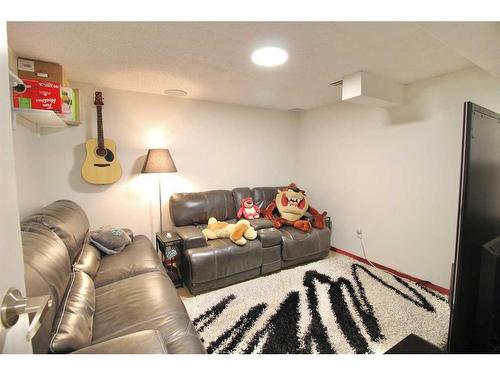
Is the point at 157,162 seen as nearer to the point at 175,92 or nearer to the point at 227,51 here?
the point at 175,92

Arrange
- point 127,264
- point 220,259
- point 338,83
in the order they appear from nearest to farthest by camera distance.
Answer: point 127,264 → point 220,259 → point 338,83

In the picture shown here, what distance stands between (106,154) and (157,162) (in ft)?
1.71

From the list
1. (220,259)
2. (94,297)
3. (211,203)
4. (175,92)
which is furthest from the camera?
(211,203)

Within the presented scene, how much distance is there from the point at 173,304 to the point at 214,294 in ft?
2.84

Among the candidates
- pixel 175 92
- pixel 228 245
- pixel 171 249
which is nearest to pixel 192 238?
pixel 171 249

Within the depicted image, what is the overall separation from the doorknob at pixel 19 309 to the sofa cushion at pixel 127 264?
1314 mm

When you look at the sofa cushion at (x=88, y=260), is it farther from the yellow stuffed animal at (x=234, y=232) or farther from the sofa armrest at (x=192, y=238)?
the yellow stuffed animal at (x=234, y=232)

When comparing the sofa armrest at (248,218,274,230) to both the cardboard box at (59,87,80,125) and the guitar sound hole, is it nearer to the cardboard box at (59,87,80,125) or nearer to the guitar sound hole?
the guitar sound hole

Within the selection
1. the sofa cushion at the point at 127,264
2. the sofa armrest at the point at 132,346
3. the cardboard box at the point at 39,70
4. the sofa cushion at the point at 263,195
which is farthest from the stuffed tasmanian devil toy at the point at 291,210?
the cardboard box at the point at 39,70

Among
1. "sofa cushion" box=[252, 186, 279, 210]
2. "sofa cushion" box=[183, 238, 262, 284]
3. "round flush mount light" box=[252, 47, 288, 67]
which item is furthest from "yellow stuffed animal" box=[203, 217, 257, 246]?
"round flush mount light" box=[252, 47, 288, 67]

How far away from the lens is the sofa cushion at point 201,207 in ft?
9.02

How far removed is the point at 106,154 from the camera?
251cm

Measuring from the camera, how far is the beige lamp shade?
2.54 m

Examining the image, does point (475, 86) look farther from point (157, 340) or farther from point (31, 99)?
point (31, 99)
